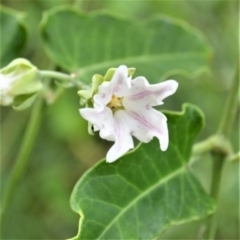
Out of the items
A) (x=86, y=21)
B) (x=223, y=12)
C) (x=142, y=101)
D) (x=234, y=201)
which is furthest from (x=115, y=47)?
(x=223, y=12)

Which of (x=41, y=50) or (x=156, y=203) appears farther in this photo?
(x=41, y=50)

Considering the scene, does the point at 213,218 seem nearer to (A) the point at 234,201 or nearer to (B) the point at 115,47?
(B) the point at 115,47

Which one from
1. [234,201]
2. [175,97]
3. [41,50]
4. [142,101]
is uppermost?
[41,50]

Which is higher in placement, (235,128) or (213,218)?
(235,128)

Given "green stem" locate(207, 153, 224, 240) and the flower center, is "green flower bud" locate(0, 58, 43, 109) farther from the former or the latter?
"green stem" locate(207, 153, 224, 240)

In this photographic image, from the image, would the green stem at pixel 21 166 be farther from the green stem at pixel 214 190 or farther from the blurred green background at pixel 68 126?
the blurred green background at pixel 68 126

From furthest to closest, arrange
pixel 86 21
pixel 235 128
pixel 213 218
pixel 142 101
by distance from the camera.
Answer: pixel 235 128 < pixel 86 21 < pixel 213 218 < pixel 142 101

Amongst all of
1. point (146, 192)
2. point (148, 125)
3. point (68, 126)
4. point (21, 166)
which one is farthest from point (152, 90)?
point (68, 126)

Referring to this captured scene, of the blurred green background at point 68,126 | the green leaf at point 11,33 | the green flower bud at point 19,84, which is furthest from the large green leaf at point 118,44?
the blurred green background at point 68,126
